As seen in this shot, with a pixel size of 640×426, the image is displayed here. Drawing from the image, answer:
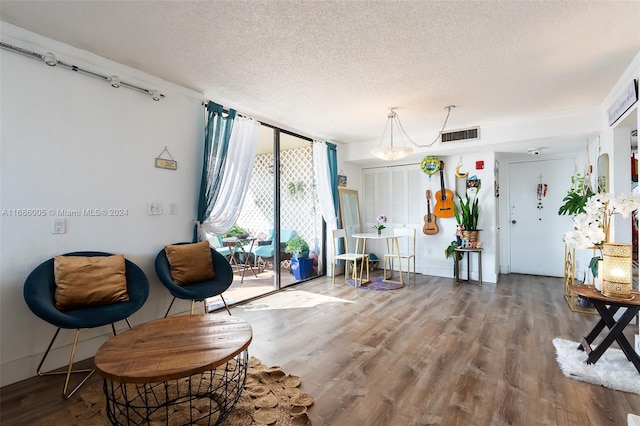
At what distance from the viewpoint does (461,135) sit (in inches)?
169

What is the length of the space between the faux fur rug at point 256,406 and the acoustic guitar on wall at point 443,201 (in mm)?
4048

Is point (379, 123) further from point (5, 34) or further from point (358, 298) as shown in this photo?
point (5, 34)

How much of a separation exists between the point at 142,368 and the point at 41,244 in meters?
1.63

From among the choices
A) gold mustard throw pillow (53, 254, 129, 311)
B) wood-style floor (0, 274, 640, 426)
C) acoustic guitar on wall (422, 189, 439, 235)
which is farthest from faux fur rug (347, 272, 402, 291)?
gold mustard throw pillow (53, 254, 129, 311)

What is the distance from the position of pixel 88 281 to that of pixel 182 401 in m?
1.18

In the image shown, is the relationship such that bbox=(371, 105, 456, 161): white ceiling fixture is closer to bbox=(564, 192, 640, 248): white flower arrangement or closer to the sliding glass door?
the sliding glass door

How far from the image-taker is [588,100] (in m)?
3.53

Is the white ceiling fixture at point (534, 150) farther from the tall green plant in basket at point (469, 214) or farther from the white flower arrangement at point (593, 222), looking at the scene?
the white flower arrangement at point (593, 222)

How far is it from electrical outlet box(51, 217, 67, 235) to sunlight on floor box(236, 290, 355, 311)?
1987mm

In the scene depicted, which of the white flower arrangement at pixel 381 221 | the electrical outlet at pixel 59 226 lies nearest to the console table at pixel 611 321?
the white flower arrangement at pixel 381 221

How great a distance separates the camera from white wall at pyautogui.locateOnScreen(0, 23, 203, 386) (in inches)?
83.8

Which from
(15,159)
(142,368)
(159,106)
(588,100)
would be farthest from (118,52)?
(588,100)

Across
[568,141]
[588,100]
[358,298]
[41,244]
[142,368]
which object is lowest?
[358,298]

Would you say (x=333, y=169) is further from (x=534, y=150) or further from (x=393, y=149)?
(x=534, y=150)
